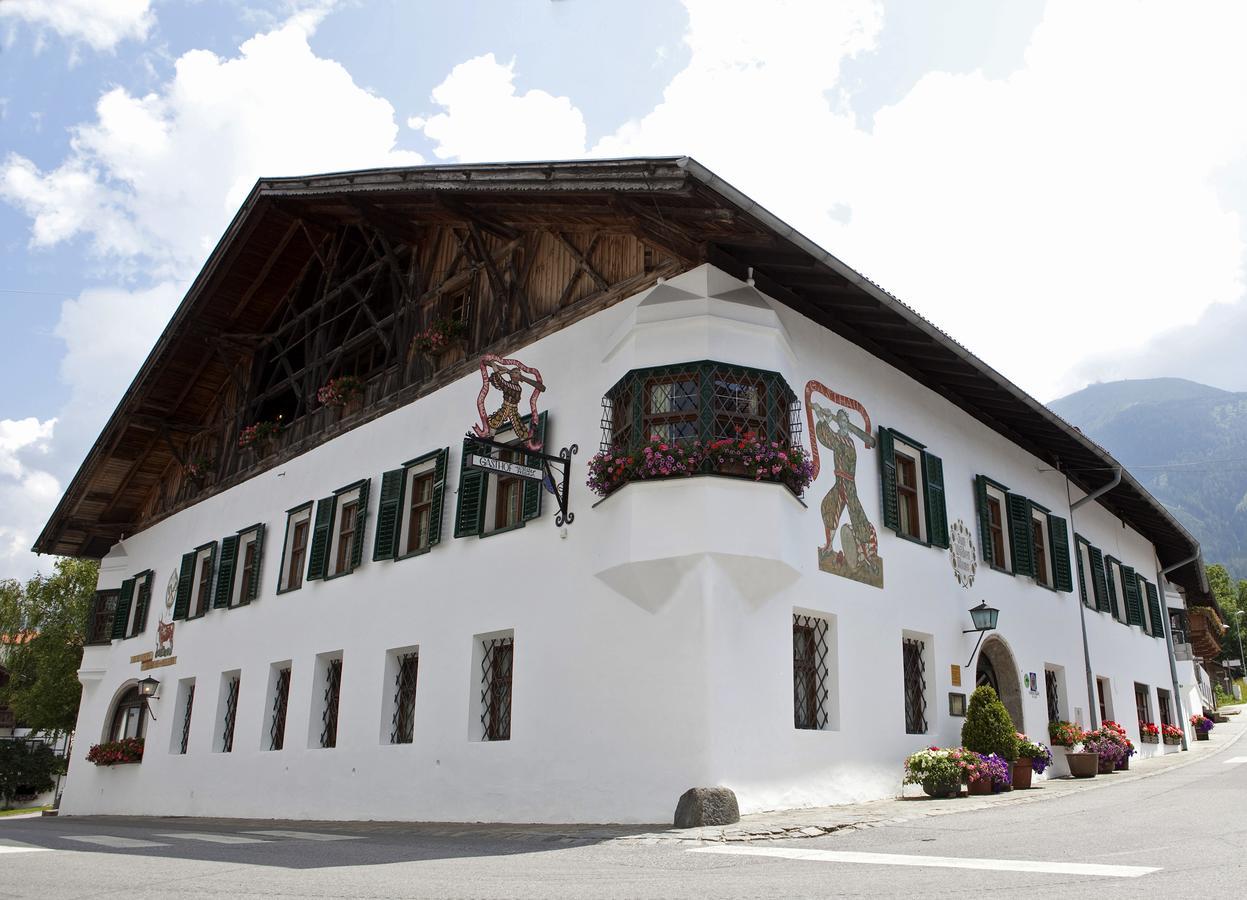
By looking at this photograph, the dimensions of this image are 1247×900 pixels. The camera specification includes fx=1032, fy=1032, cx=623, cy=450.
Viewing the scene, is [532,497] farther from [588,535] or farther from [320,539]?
[320,539]

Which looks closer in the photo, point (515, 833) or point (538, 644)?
point (515, 833)

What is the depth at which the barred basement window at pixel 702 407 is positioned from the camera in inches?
411

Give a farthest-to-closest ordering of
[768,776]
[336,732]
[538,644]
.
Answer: [336,732] < [538,644] < [768,776]

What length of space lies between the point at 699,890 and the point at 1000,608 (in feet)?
33.3

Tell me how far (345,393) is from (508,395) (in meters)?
5.68

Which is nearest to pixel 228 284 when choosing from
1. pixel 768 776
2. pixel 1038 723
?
pixel 768 776

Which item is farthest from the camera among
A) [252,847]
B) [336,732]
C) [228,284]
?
[228,284]

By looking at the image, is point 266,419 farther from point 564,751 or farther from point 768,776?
point 768,776

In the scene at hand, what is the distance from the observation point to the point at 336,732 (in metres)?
14.3

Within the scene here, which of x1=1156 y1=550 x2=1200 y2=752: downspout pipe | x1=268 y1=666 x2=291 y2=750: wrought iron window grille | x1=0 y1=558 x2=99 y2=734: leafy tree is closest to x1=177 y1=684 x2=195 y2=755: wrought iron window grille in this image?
x1=268 y1=666 x2=291 y2=750: wrought iron window grille

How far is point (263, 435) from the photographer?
1859 centimetres

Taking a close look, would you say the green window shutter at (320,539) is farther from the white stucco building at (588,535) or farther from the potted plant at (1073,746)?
the potted plant at (1073,746)

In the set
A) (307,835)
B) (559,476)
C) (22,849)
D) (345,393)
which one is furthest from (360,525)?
(22,849)

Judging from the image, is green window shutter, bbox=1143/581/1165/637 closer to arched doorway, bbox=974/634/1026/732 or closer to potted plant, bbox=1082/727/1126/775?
potted plant, bbox=1082/727/1126/775
